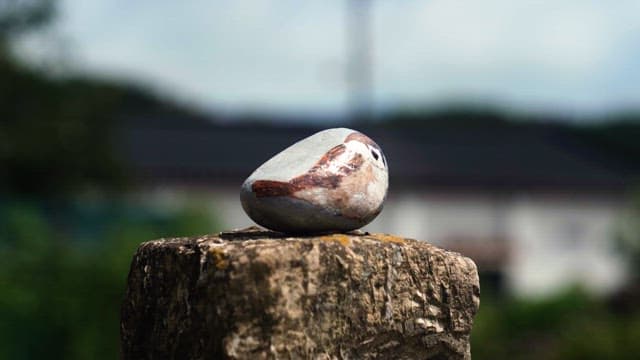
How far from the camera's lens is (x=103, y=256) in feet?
39.4

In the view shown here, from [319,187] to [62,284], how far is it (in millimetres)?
8303

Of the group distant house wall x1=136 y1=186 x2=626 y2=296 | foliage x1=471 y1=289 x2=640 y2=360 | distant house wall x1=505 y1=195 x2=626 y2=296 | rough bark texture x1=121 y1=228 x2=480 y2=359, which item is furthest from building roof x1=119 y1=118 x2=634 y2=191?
rough bark texture x1=121 y1=228 x2=480 y2=359

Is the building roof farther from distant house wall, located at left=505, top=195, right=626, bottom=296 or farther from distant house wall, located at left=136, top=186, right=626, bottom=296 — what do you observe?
distant house wall, located at left=505, top=195, right=626, bottom=296

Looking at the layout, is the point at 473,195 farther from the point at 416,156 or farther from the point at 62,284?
the point at 62,284

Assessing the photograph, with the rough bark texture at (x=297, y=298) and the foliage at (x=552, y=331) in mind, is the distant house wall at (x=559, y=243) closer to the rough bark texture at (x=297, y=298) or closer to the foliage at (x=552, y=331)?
the foliage at (x=552, y=331)

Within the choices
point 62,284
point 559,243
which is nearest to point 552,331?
point 62,284

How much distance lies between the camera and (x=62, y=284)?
1197cm

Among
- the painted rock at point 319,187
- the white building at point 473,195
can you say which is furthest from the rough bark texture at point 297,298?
the white building at point 473,195

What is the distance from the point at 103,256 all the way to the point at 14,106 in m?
10.7

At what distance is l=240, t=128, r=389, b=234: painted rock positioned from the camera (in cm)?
420

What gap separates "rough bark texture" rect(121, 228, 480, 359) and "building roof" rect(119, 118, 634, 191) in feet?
65.9

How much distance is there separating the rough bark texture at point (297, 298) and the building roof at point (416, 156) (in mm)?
20079

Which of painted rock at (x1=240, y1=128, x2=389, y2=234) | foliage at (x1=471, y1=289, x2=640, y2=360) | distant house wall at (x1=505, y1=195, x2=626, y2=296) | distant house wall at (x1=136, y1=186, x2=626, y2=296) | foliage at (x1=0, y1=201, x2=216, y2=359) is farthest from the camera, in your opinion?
distant house wall at (x1=505, y1=195, x2=626, y2=296)

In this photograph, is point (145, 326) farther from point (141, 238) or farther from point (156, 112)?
point (156, 112)
